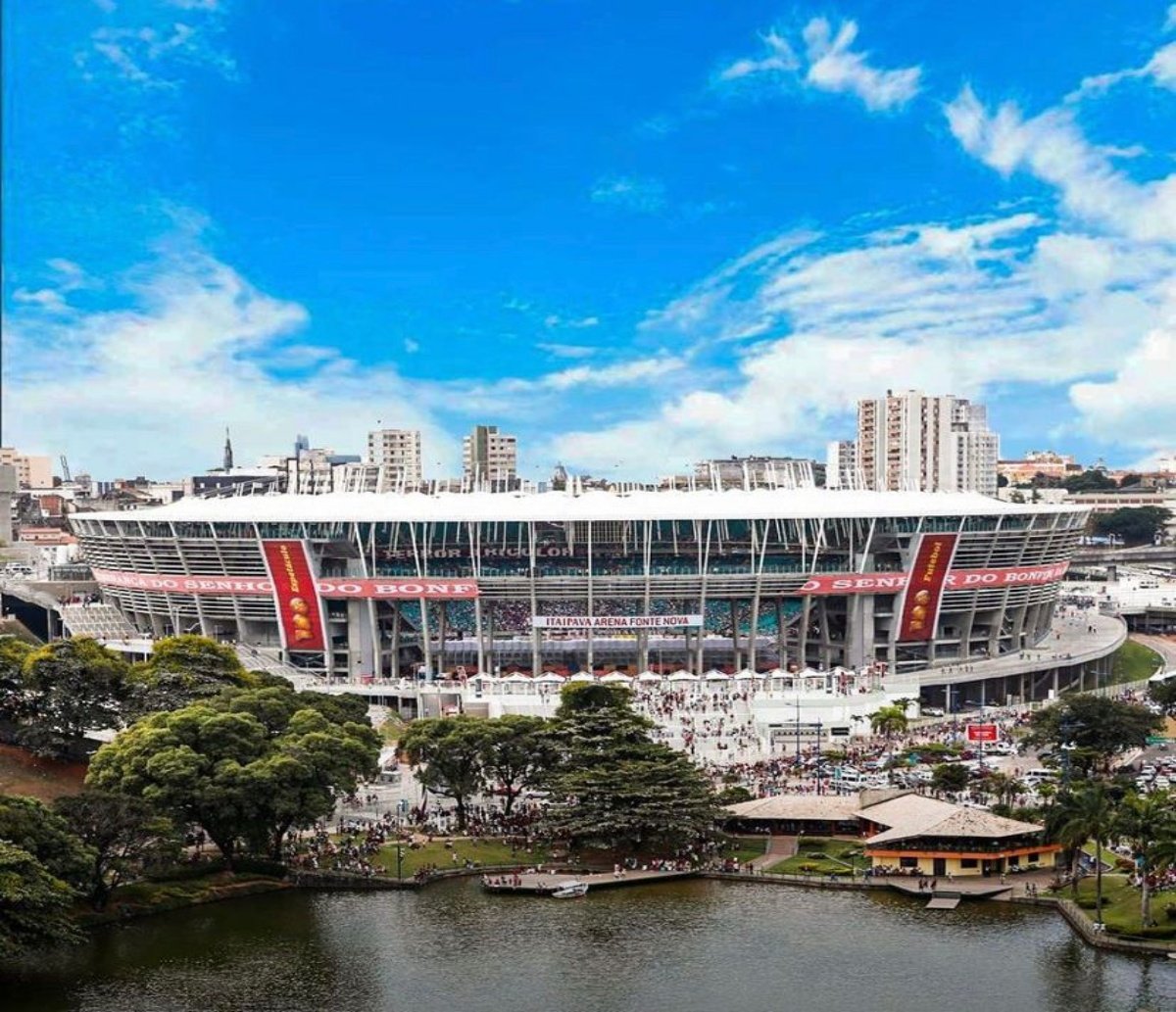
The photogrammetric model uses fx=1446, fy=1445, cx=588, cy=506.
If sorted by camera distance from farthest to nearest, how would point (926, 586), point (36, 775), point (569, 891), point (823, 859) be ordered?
1. point (926, 586)
2. point (36, 775)
3. point (823, 859)
4. point (569, 891)

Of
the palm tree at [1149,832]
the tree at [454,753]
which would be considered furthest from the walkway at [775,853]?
the palm tree at [1149,832]

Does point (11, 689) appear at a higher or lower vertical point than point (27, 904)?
higher

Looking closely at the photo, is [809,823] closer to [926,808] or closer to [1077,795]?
[926,808]

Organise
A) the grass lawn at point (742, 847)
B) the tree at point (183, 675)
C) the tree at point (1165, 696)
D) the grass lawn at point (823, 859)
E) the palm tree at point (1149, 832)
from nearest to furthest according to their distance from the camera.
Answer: the palm tree at point (1149, 832), the grass lawn at point (823, 859), the grass lawn at point (742, 847), the tree at point (183, 675), the tree at point (1165, 696)

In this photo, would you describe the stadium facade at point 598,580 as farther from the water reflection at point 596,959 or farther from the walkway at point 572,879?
the water reflection at point 596,959

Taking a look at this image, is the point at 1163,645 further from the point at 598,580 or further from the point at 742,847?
the point at 742,847

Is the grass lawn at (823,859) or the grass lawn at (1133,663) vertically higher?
the grass lawn at (1133,663)

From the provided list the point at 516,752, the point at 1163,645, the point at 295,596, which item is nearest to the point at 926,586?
the point at 1163,645

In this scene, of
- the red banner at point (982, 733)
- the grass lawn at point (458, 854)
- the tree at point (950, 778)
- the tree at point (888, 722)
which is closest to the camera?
the grass lawn at point (458, 854)

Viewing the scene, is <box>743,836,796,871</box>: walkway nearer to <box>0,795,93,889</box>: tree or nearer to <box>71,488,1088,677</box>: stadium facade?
<box>0,795,93,889</box>: tree
